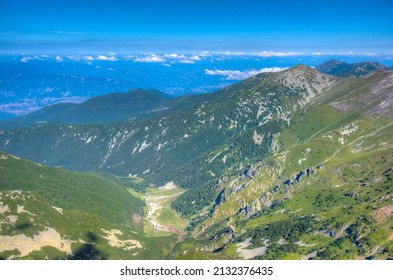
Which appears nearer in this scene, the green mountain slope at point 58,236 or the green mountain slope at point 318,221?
the green mountain slope at point 318,221

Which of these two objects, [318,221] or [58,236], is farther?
[318,221]

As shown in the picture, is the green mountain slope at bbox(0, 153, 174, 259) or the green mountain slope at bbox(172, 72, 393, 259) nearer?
the green mountain slope at bbox(172, 72, 393, 259)

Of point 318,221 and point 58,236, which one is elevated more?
point 58,236

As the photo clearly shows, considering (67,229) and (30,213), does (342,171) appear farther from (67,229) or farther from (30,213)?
(30,213)

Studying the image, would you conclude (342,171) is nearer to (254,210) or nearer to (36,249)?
(254,210)
